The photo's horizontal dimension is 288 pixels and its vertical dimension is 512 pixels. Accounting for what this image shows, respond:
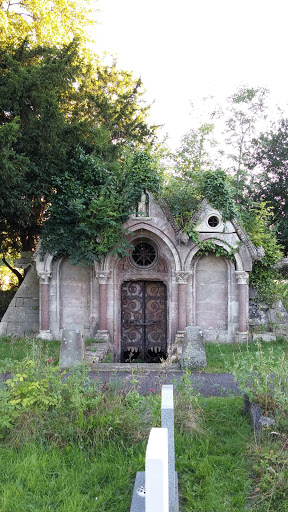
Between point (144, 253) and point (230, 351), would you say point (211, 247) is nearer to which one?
point (144, 253)

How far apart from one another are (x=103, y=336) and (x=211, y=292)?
348cm

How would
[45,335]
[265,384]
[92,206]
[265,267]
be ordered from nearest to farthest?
[265,384] → [92,206] → [45,335] → [265,267]

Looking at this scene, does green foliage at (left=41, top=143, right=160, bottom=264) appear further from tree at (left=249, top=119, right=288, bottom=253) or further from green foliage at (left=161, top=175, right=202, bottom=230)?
tree at (left=249, top=119, right=288, bottom=253)

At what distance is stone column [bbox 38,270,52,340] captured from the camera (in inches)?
479

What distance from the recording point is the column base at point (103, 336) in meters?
11.5

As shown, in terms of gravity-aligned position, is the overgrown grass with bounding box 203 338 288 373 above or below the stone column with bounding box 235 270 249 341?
below

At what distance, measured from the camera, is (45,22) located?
1538cm

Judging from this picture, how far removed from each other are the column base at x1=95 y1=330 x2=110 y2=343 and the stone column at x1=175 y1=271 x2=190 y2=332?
2.09m

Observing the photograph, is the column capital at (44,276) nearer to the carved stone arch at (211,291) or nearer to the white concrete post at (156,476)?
the carved stone arch at (211,291)

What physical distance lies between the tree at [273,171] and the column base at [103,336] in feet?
35.4

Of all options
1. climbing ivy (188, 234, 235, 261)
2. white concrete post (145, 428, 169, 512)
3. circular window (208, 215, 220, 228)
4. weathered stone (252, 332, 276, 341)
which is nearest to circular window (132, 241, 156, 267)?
climbing ivy (188, 234, 235, 261)

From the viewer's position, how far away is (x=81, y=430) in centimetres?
462

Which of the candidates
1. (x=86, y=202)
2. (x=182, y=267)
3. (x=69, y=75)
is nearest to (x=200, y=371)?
(x=182, y=267)

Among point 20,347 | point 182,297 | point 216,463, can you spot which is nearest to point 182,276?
point 182,297
